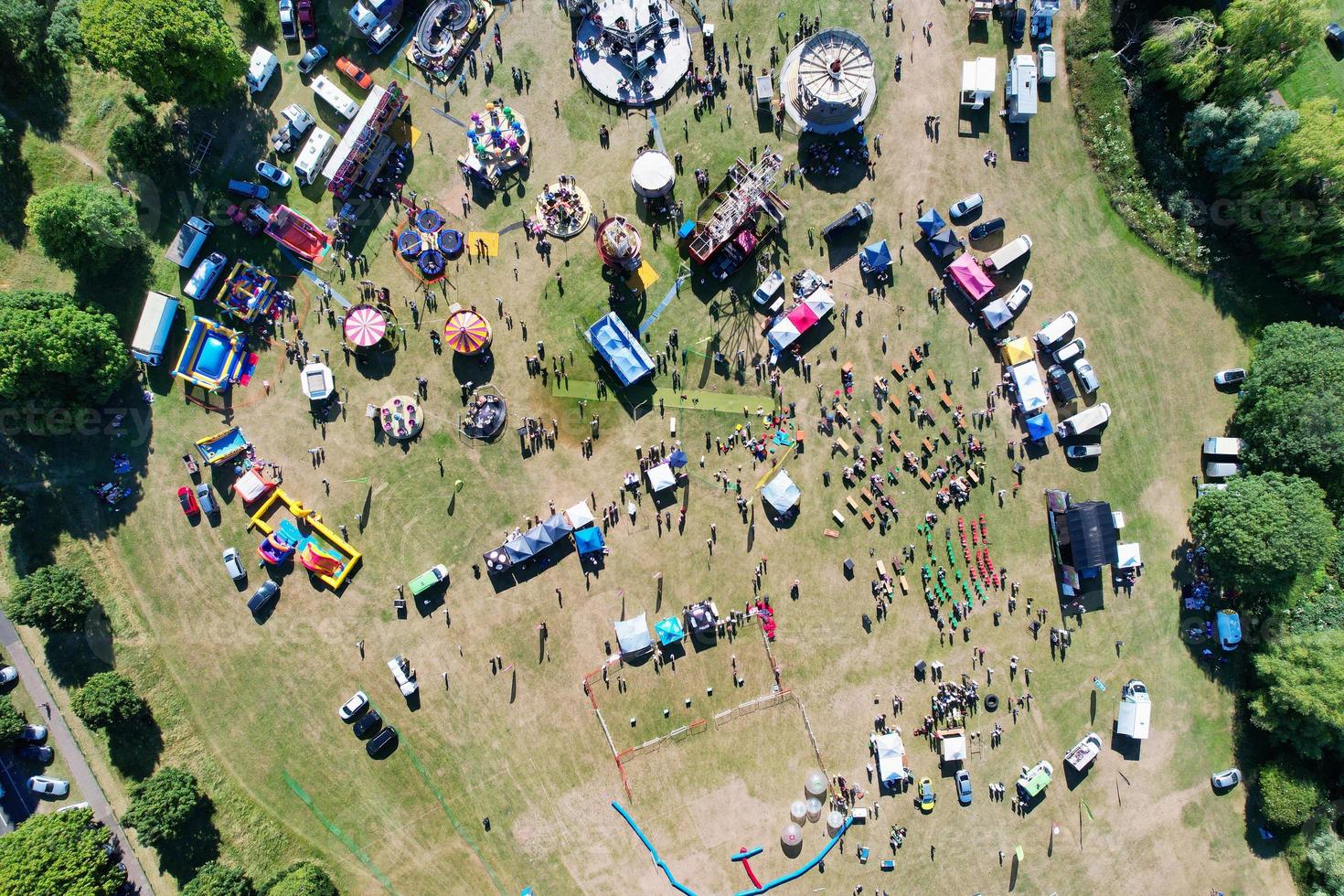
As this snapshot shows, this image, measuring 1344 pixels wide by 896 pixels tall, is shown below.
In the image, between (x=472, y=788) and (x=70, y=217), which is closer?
(x=70, y=217)

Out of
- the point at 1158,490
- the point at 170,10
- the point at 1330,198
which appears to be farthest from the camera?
the point at 1158,490

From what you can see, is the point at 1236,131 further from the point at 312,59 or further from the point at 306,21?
the point at 306,21

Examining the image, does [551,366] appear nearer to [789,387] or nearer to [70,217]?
[789,387]

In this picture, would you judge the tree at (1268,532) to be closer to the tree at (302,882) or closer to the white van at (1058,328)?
the white van at (1058,328)

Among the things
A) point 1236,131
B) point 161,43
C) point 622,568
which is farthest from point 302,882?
point 1236,131

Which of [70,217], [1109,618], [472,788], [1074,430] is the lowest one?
[472,788]

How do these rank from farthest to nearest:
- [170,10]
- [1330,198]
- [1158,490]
Result: [1158,490]
[1330,198]
[170,10]

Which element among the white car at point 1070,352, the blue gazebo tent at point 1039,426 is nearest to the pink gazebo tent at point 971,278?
the white car at point 1070,352

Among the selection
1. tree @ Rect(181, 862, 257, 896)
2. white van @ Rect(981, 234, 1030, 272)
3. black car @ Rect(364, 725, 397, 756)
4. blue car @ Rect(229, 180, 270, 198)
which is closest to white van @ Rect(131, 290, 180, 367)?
blue car @ Rect(229, 180, 270, 198)

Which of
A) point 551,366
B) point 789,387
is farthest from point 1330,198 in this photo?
point 551,366
